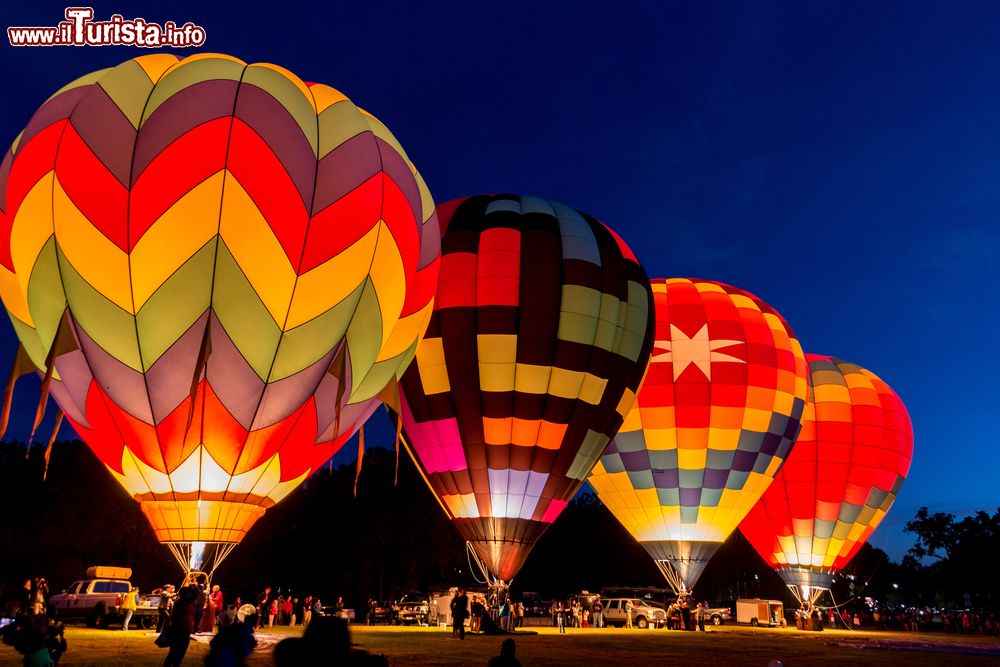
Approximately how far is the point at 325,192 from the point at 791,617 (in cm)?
4468

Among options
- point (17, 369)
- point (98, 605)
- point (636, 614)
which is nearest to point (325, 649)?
point (17, 369)

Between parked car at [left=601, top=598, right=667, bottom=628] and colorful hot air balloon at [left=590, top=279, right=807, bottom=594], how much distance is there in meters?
4.27

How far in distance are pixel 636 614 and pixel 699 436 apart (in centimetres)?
773

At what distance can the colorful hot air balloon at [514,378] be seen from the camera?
17.5 m

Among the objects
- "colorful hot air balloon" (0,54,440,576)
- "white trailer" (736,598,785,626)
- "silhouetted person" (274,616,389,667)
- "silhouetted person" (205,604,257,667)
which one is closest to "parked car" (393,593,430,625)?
"white trailer" (736,598,785,626)

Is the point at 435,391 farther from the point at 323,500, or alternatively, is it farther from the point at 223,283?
A: the point at 323,500

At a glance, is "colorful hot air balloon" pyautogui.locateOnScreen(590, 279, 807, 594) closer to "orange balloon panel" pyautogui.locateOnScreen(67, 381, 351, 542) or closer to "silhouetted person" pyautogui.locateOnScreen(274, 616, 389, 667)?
"orange balloon panel" pyautogui.locateOnScreen(67, 381, 351, 542)

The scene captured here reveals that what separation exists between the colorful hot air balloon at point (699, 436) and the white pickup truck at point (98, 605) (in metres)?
12.1

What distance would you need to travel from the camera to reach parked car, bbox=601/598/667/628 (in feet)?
87.2

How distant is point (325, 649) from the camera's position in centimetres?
239

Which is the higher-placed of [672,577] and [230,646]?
[672,577]

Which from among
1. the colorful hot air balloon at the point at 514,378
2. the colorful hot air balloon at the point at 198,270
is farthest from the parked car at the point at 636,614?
the colorful hot air balloon at the point at 198,270

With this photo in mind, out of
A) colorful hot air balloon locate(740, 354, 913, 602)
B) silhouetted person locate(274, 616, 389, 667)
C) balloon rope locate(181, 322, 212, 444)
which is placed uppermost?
colorful hot air balloon locate(740, 354, 913, 602)

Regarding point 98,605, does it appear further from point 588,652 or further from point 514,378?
point 588,652
